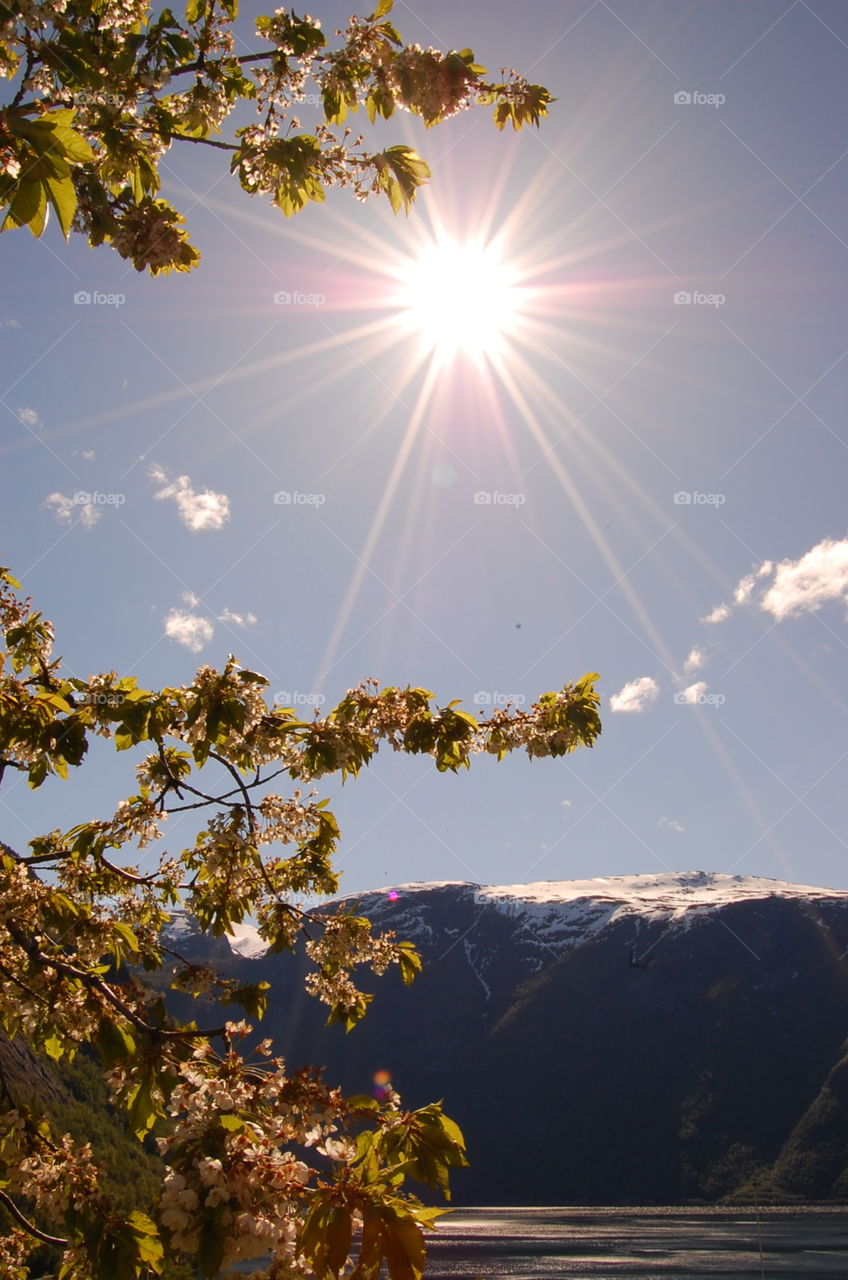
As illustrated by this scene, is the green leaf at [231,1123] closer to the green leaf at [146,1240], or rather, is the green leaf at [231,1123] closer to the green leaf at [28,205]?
the green leaf at [146,1240]

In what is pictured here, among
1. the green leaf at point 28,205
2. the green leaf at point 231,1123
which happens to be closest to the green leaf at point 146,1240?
the green leaf at point 231,1123

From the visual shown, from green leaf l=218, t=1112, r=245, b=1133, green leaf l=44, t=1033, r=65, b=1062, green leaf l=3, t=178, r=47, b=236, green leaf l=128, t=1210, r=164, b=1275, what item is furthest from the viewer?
green leaf l=44, t=1033, r=65, b=1062

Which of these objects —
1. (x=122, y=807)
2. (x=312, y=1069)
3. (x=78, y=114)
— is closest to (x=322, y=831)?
(x=122, y=807)

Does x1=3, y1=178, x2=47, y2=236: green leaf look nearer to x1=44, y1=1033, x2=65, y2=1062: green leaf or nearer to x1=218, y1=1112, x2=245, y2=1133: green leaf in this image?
x1=218, y1=1112, x2=245, y2=1133: green leaf

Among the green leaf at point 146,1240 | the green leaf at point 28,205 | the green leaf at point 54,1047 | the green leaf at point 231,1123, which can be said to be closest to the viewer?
the green leaf at point 28,205

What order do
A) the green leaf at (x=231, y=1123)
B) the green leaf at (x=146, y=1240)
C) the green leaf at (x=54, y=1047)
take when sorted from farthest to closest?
the green leaf at (x=54, y=1047), the green leaf at (x=146, y=1240), the green leaf at (x=231, y=1123)

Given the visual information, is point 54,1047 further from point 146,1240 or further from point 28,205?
point 28,205

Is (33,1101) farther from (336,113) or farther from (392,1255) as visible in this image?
(336,113)

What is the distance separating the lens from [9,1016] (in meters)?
5.39

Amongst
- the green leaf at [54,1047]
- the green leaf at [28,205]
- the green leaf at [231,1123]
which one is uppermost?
the green leaf at [28,205]

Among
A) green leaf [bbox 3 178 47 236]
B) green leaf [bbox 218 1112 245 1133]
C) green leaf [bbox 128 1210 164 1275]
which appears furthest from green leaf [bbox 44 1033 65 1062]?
green leaf [bbox 3 178 47 236]

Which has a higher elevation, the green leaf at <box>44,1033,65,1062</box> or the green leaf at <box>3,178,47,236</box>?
the green leaf at <box>3,178,47,236</box>

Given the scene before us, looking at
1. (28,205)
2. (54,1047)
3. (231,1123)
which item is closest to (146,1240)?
(231,1123)

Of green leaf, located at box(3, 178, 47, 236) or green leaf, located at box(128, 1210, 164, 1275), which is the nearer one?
green leaf, located at box(3, 178, 47, 236)
